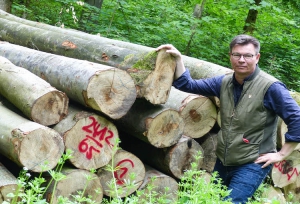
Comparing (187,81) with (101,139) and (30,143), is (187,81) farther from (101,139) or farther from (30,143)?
(30,143)

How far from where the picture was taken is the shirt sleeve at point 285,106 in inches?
128

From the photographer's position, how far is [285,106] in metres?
3.25

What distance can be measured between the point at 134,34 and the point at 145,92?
558cm

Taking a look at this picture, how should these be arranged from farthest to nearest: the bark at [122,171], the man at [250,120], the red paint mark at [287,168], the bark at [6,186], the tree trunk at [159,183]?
the red paint mark at [287,168]
the tree trunk at [159,183]
the bark at [122,171]
the man at [250,120]
the bark at [6,186]

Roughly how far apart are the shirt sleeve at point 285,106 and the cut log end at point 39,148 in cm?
180

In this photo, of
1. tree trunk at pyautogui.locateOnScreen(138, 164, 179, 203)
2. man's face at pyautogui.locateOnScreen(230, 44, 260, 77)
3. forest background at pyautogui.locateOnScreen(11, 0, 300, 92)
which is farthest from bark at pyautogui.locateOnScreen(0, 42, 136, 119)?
forest background at pyautogui.locateOnScreen(11, 0, 300, 92)

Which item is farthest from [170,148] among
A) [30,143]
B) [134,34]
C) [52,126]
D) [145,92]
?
[134,34]

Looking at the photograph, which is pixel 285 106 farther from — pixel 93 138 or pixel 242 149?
pixel 93 138

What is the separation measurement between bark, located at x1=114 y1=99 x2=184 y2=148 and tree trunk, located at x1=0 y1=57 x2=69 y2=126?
735mm

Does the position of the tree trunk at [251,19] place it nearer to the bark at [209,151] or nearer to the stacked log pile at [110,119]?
the stacked log pile at [110,119]

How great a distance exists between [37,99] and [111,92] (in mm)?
650

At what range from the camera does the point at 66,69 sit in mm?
3945

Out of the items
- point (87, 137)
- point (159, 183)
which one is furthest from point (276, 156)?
point (87, 137)

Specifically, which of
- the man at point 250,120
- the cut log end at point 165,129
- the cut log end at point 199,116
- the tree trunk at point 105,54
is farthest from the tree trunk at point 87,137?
the man at point 250,120
